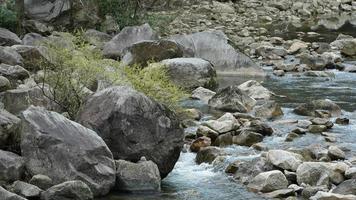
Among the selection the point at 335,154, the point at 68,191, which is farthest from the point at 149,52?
the point at 68,191

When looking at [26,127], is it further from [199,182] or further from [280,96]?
[280,96]

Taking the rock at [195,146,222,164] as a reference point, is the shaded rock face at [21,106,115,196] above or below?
above

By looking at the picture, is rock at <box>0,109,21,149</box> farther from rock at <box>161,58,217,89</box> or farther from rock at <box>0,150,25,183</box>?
rock at <box>161,58,217,89</box>

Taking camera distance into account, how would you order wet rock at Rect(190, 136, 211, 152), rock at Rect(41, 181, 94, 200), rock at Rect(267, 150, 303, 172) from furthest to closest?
1. wet rock at Rect(190, 136, 211, 152)
2. rock at Rect(267, 150, 303, 172)
3. rock at Rect(41, 181, 94, 200)

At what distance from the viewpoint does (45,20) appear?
2431 cm

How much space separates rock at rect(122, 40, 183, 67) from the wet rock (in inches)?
258

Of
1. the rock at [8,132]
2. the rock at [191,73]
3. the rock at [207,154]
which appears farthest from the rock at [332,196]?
the rock at [191,73]

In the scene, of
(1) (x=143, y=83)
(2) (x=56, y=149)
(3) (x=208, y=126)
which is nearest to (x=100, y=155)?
(2) (x=56, y=149)

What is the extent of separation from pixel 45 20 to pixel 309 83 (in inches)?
432

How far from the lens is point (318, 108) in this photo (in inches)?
553

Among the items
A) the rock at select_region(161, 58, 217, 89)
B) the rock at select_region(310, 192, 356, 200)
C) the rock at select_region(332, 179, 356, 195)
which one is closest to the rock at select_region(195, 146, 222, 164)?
the rock at select_region(332, 179, 356, 195)

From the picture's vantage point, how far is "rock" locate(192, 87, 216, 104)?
16.1m

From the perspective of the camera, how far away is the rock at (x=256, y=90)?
52.7 ft

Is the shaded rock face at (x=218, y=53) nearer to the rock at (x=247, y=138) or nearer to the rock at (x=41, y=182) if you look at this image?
the rock at (x=247, y=138)
